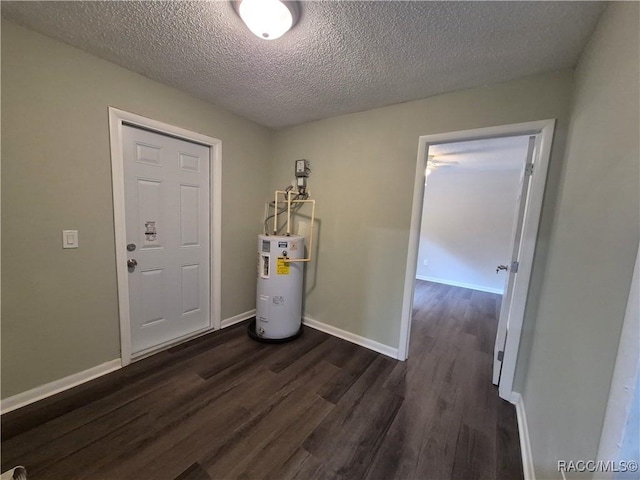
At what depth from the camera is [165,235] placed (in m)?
2.19

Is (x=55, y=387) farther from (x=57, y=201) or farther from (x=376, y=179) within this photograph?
(x=376, y=179)

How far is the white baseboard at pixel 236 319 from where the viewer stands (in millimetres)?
2733

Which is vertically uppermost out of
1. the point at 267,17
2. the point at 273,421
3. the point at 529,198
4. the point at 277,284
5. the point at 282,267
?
the point at 267,17

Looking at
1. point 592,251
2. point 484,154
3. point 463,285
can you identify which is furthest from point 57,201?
point 463,285

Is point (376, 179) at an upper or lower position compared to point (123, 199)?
upper

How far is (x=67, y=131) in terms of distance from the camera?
1585 mm

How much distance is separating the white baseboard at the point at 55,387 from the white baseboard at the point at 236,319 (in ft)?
3.11

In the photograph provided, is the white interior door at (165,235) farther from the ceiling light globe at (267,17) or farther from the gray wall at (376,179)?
the ceiling light globe at (267,17)

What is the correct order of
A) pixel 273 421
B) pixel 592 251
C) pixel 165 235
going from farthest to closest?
pixel 165 235
pixel 273 421
pixel 592 251

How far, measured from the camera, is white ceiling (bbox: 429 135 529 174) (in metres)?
2.92

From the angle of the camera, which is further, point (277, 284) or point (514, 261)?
point (277, 284)

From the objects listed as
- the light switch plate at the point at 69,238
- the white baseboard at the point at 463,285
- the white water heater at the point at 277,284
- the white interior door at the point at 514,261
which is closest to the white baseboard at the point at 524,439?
the white interior door at the point at 514,261

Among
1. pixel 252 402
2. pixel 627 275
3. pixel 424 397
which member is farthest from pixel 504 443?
pixel 252 402

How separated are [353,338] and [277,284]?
101cm
